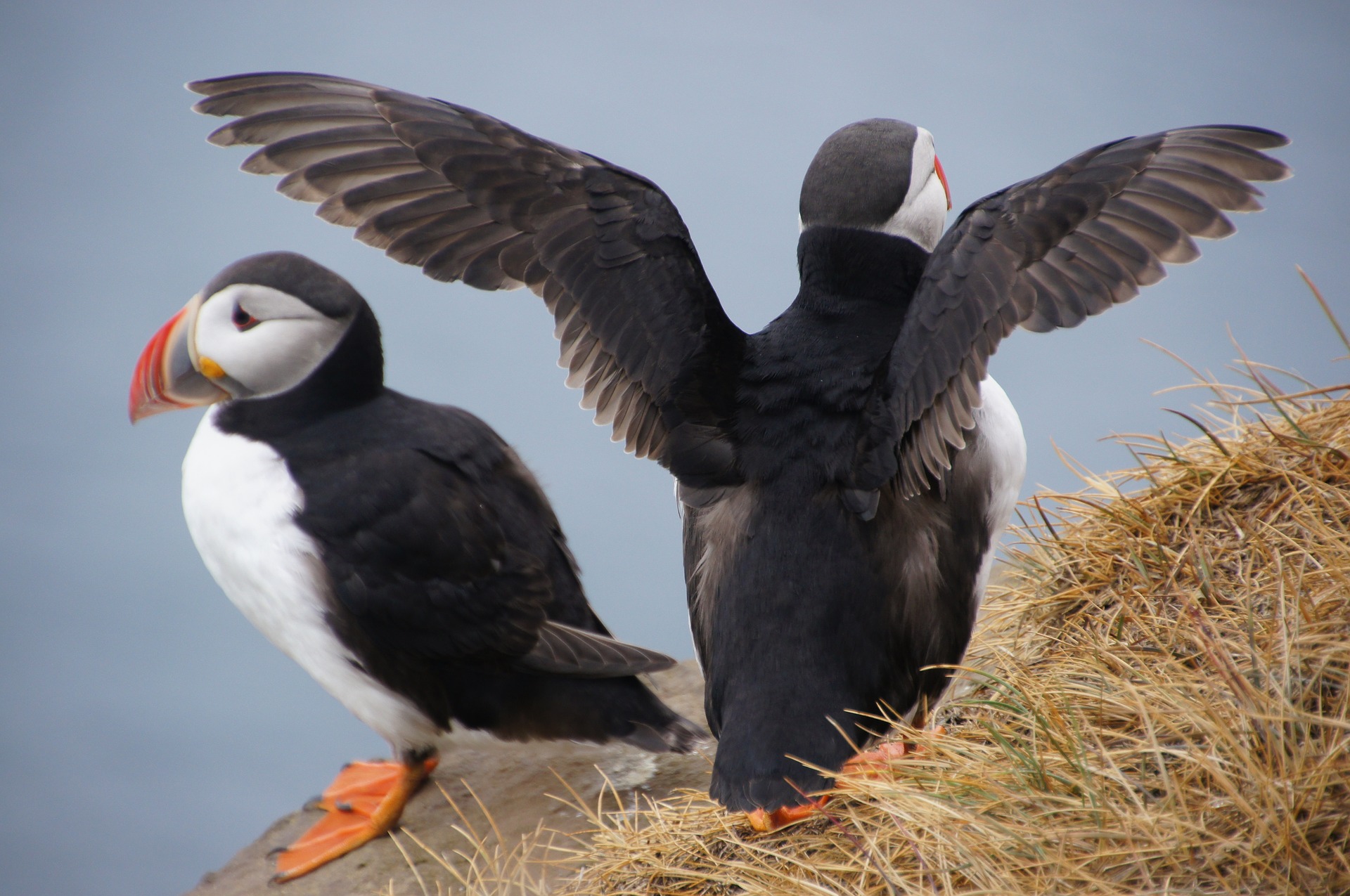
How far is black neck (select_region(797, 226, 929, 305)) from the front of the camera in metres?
2.28

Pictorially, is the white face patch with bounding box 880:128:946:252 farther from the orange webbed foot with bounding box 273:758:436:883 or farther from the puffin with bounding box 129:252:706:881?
the orange webbed foot with bounding box 273:758:436:883

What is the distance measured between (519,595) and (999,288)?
4.36ft

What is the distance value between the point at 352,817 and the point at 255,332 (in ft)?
4.19

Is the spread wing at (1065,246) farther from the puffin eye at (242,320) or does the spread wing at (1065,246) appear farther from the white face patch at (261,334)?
the puffin eye at (242,320)

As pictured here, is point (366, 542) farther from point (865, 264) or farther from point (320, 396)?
point (865, 264)

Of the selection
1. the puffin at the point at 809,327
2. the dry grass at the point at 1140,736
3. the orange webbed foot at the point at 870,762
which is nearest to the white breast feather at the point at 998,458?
the puffin at the point at 809,327

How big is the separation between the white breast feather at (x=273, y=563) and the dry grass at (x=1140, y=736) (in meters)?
0.46

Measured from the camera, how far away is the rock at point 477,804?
2.60 metres

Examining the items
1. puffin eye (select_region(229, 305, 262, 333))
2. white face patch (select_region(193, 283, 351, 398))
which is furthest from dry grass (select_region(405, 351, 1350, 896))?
puffin eye (select_region(229, 305, 262, 333))

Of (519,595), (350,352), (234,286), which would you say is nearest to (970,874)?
(519,595)

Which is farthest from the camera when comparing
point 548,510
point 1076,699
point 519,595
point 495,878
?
point 548,510

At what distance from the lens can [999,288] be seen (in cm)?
186

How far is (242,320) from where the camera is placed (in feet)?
8.72

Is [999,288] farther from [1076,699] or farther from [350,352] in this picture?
[350,352]
